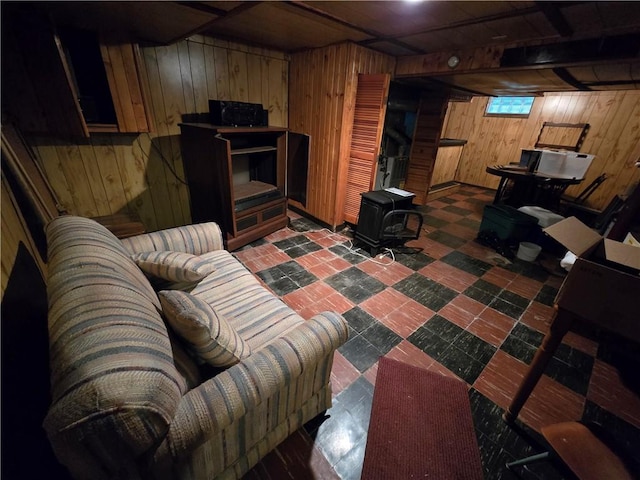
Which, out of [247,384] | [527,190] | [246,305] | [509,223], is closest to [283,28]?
[246,305]

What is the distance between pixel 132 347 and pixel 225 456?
0.63m

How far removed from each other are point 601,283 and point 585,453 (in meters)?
0.63

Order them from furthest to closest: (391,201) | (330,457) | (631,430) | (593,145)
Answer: (593,145), (391,201), (631,430), (330,457)

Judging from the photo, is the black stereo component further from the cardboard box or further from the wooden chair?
the wooden chair

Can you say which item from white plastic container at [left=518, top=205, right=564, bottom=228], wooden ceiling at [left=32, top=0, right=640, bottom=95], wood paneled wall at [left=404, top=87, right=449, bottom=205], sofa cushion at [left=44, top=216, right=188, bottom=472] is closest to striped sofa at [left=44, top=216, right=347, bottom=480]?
sofa cushion at [left=44, top=216, right=188, bottom=472]

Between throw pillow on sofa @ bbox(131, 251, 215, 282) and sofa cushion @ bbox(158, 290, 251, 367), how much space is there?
52 cm

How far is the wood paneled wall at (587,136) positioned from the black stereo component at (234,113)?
570 cm

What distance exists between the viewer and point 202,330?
877mm

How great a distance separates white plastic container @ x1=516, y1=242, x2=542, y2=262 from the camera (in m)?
3.06

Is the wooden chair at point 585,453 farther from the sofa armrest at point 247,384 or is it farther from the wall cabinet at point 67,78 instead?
the wall cabinet at point 67,78

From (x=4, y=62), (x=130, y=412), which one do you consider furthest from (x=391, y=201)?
(x=4, y=62)

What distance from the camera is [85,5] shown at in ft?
4.94

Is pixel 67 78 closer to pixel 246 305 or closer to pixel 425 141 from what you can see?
pixel 246 305

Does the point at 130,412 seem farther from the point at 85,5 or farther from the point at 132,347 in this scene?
the point at 85,5
